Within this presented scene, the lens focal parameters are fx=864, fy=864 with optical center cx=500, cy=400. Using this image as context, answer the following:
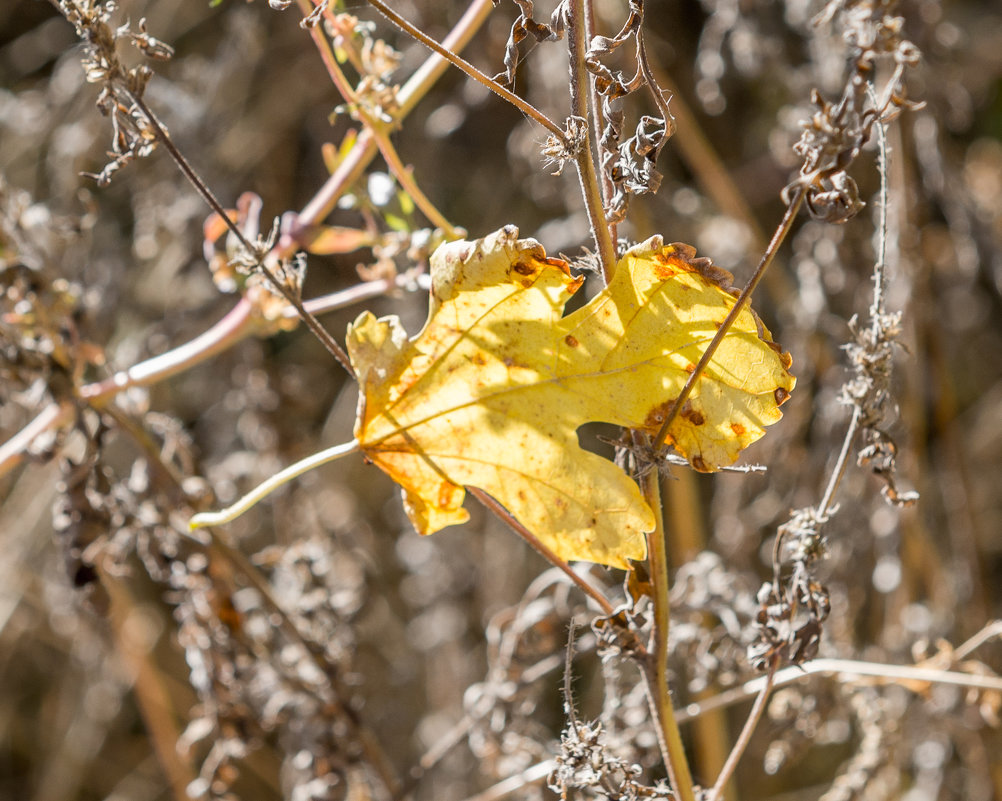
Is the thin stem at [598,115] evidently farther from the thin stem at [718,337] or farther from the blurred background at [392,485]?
the blurred background at [392,485]

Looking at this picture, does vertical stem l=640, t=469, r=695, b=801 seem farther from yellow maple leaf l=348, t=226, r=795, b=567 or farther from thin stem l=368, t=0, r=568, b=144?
thin stem l=368, t=0, r=568, b=144

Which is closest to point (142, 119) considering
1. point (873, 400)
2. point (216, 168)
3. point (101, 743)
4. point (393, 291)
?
point (393, 291)

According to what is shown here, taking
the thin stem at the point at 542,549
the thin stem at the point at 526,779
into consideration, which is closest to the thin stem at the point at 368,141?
the thin stem at the point at 542,549

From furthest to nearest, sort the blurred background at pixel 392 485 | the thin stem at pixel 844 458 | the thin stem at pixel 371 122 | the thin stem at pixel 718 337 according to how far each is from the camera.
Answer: the blurred background at pixel 392 485 → the thin stem at pixel 371 122 → the thin stem at pixel 844 458 → the thin stem at pixel 718 337

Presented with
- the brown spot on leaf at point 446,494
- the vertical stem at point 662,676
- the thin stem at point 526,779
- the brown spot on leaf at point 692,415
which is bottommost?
the thin stem at point 526,779

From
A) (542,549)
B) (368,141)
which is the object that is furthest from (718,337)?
(368,141)

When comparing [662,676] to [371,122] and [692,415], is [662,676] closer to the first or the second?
[692,415]
